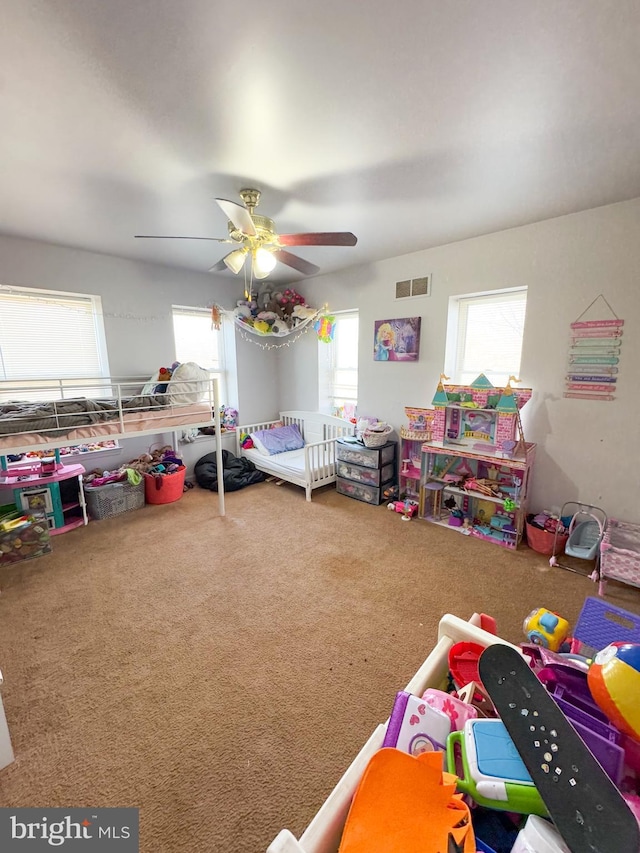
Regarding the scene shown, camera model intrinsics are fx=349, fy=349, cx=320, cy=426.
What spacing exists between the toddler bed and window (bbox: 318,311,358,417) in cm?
21

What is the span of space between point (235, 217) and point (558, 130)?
1.54m

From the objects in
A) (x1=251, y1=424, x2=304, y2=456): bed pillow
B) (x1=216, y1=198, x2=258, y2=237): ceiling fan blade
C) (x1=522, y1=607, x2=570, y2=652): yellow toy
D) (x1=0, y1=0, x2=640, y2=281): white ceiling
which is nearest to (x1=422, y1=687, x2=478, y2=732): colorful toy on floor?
(x1=522, y1=607, x2=570, y2=652): yellow toy

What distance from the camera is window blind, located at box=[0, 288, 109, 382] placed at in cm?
300

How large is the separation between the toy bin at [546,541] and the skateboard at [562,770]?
230 cm

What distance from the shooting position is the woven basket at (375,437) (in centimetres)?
348

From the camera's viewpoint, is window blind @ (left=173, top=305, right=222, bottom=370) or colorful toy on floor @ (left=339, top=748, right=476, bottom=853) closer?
colorful toy on floor @ (left=339, top=748, right=476, bottom=853)

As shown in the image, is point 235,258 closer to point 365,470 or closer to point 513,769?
point 365,470

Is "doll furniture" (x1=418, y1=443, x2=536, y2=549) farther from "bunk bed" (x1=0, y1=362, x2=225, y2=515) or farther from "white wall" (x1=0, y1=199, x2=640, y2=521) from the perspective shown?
→ "bunk bed" (x1=0, y1=362, x2=225, y2=515)

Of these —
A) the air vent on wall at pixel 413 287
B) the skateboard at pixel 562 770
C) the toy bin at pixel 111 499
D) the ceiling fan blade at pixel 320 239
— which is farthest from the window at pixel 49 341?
the skateboard at pixel 562 770

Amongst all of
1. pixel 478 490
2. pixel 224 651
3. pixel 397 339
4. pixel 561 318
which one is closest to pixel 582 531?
pixel 478 490

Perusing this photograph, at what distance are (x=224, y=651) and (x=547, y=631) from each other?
4.85 ft

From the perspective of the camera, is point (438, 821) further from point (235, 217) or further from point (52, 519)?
point (52, 519)

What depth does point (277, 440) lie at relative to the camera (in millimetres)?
4395

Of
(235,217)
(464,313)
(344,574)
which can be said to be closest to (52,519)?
(344,574)
